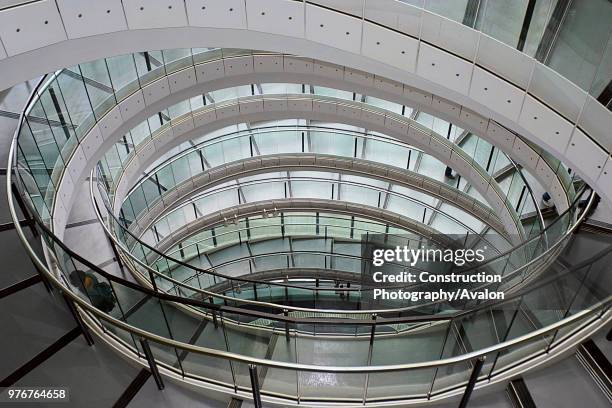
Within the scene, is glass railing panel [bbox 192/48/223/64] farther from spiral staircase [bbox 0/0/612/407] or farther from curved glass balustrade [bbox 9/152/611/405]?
curved glass balustrade [bbox 9/152/611/405]

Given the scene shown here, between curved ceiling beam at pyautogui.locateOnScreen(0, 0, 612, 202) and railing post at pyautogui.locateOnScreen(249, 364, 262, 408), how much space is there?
4570 millimetres

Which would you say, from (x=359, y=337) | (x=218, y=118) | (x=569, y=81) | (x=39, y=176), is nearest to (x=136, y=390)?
(x=359, y=337)

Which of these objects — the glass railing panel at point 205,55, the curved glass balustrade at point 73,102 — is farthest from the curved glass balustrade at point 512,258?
the glass railing panel at point 205,55

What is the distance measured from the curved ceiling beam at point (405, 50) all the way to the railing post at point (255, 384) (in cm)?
457

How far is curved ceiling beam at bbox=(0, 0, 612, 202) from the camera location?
6816 mm

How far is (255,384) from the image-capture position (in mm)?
5273

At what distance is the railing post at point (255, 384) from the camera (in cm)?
519

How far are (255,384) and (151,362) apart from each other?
120cm

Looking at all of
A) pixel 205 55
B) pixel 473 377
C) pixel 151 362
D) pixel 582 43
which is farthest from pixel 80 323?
pixel 582 43

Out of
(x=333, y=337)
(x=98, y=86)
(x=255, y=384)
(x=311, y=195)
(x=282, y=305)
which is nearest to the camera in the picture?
(x=255, y=384)

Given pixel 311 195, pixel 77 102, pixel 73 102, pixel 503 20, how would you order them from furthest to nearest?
pixel 311 195
pixel 77 102
pixel 73 102
pixel 503 20

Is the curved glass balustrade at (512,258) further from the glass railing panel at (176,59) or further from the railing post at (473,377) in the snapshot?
the glass railing panel at (176,59)

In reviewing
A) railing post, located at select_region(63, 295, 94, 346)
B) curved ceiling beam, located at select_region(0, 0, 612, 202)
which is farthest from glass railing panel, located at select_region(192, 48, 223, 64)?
railing post, located at select_region(63, 295, 94, 346)

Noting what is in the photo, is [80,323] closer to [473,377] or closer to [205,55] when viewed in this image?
[473,377]
